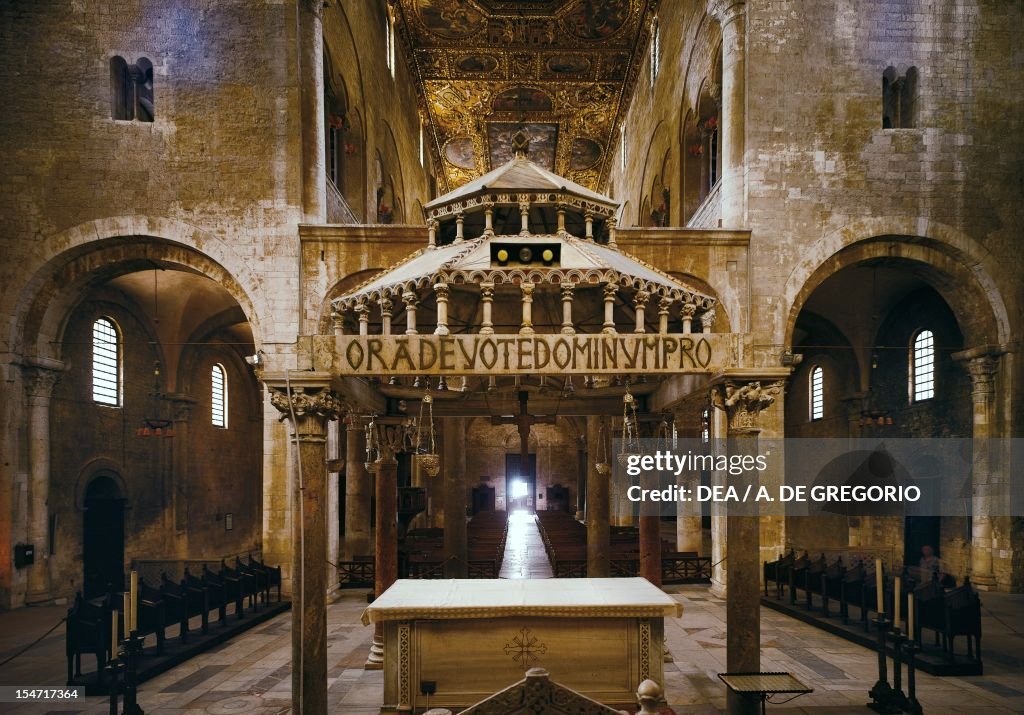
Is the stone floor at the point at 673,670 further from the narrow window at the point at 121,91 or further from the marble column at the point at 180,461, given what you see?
the narrow window at the point at 121,91

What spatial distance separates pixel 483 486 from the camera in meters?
32.8

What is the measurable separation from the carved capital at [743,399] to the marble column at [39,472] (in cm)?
1303

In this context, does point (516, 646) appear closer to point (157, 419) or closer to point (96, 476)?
point (96, 476)

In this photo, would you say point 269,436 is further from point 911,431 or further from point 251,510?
point 911,431

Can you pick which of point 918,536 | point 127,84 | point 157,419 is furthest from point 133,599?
point 918,536

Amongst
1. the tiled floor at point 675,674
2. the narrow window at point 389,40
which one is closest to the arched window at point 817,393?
the tiled floor at point 675,674

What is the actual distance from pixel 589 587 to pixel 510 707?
10.7 ft

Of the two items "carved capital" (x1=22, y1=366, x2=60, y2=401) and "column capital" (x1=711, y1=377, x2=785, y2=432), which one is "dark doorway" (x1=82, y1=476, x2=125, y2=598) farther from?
"column capital" (x1=711, y1=377, x2=785, y2=432)

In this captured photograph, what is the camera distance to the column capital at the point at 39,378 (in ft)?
41.5

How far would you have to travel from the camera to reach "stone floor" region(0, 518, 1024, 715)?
6.96 meters

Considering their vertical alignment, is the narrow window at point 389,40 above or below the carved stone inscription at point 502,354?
above

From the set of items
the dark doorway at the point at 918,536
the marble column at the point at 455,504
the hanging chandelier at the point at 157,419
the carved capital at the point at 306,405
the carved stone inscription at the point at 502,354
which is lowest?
the dark doorway at the point at 918,536

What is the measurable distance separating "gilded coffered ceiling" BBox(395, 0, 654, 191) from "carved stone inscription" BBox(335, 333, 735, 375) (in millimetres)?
15790

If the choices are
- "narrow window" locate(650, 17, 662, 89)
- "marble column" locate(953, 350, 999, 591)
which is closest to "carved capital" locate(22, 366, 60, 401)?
"narrow window" locate(650, 17, 662, 89)
